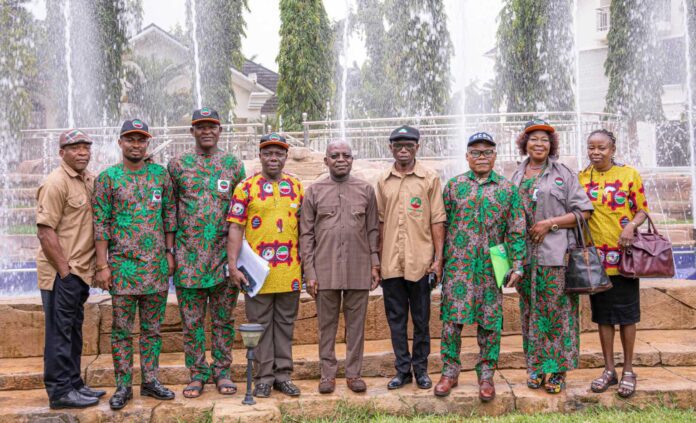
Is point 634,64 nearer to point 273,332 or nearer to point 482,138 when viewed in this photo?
point 482,138

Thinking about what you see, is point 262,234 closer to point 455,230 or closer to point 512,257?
point 455,230

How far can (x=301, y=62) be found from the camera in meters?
21.0

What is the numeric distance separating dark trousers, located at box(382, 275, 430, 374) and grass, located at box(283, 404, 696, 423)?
380 millimetres

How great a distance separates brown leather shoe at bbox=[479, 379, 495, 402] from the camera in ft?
14.2

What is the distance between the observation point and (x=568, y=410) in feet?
14.3

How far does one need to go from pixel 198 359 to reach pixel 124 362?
1.51ft

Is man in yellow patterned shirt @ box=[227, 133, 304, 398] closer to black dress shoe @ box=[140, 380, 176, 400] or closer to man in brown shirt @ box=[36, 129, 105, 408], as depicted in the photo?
black dress shoe @ box=[140, 380, 176, 400]

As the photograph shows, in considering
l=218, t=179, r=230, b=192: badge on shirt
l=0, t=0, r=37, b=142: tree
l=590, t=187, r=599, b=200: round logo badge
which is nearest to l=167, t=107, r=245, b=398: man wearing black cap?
l=218, t=179, r=230, b=192: badge on shirt

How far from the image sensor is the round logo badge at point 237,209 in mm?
4398

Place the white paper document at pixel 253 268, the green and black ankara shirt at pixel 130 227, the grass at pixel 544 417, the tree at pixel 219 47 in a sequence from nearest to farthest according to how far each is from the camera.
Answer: the grass at pixel 544 417
the green and black ankara shirt at pixel 130 227
the white paper document at pixel 253 268
the tree at pixel 219 47

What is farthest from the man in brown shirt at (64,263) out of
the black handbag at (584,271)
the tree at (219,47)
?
the tree at (219,47)

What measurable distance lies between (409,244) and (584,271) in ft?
3.55

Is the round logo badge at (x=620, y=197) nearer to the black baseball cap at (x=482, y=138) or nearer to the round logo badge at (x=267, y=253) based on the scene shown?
the black baseball cap at (x=482, y=138)

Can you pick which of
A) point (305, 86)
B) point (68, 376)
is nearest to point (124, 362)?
point (68, 376)
